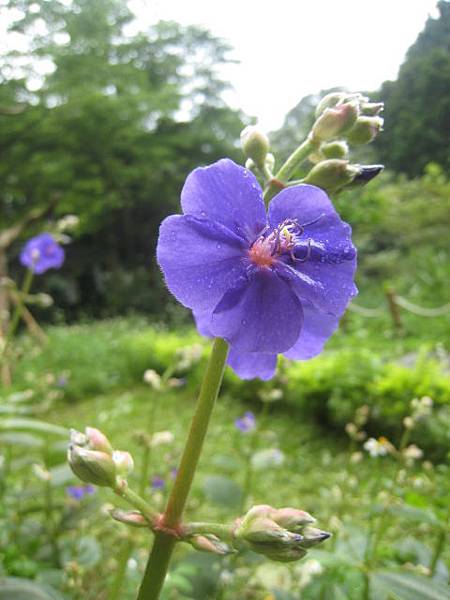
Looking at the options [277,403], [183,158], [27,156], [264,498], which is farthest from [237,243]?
[183,158]

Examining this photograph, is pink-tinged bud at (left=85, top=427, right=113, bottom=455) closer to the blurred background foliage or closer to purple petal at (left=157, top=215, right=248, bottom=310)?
purple petal at (left=157, top=215, right=248, bottom=310)

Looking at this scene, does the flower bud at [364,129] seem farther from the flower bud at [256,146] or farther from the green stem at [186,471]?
the green stem at [186,471]

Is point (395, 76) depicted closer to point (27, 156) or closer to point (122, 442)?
point (122, 442)

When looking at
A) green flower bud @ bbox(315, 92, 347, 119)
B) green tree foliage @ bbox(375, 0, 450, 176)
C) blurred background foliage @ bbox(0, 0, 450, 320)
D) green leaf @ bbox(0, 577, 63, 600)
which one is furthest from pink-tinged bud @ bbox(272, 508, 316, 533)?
blurred background foliage @ bbox(0, 0, 450, 320)

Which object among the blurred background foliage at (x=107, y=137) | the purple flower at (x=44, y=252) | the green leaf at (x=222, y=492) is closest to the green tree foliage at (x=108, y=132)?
the blurred background foliage at (x=107, y=137)

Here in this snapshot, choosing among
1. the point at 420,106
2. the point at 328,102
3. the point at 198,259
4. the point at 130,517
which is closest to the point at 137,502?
the point at 130,517
